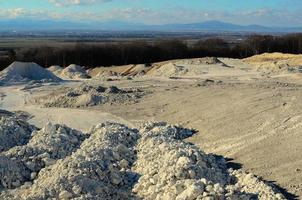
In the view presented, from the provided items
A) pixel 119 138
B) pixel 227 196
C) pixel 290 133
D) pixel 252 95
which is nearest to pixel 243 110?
pixel 252 95

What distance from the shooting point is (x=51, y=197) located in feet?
30.8

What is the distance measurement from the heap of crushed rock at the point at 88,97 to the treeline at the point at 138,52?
26.6 m

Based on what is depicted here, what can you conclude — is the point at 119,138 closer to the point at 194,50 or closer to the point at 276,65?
the point at 276,65

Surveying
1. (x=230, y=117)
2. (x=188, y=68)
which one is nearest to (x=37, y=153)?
(x=230, y=117)

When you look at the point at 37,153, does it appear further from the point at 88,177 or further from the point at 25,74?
the point at 25,74

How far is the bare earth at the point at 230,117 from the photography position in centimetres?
1220

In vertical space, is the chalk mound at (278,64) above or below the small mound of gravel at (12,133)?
below

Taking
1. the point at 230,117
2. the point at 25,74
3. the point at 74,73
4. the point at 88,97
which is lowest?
the point at 74,73

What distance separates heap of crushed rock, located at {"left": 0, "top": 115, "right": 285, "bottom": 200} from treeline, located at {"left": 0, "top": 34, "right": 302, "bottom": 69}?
4039 centimetres

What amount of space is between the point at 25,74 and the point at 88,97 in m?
13.3

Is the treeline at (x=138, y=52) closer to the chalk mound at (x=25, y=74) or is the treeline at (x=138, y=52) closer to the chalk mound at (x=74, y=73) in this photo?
the chalk mound at (x=74, y=73)

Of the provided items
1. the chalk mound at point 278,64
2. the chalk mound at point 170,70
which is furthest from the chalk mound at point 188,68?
the chalk mound at point 278,64

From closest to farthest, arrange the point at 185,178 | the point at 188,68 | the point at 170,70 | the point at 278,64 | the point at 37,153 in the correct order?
the point at 185,178
the point at 37,153
the point at 278,64
the point at 170,70
the point at 188,68

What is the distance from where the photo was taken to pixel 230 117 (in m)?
17.4
